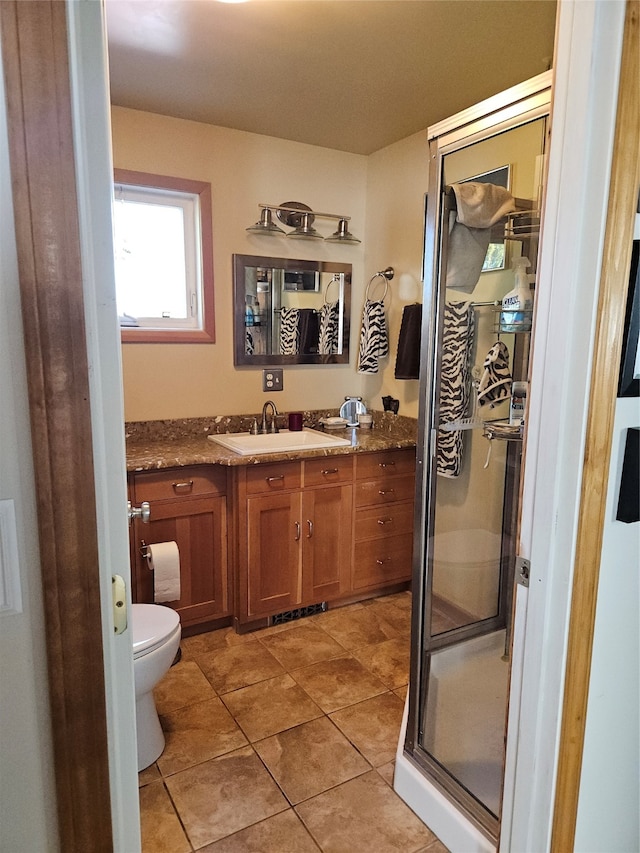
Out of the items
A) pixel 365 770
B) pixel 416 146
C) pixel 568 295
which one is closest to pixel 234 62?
pixel 416 146

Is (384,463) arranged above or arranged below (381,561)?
above

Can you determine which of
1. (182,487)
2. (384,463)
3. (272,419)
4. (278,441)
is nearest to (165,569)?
(182,487)

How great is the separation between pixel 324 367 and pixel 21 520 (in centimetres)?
290

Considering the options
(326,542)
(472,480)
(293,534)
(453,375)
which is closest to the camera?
(453,375)

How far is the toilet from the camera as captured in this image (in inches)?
70.4

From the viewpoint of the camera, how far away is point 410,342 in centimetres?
301

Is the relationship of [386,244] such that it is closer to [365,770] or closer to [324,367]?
[324,367]

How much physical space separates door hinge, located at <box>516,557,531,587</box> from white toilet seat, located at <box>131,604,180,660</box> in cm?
120

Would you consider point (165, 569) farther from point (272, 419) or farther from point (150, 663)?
point (272, 419)

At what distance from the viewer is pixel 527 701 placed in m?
1.14

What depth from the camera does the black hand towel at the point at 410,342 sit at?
9.86 feet

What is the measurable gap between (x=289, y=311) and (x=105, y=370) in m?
2.69

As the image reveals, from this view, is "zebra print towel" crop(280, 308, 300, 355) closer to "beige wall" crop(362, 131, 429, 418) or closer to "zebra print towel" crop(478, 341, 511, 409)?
"beige wall" crop(362, 131, 429, 418)

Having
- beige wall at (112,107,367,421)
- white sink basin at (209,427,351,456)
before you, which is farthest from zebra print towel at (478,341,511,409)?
beige wall at (112,107,367,421)
